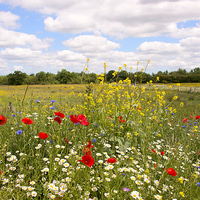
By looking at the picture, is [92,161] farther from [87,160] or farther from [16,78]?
[16,78]

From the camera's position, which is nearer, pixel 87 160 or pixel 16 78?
pixel 87 160

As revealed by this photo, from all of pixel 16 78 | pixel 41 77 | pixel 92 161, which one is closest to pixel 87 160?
pixel 92 161

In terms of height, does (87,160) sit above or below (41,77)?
below

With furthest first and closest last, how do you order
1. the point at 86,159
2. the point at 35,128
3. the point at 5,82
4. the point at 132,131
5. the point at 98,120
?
the point at 5,82 < the point at 98,120 < the point at 132,131 < the point at 35,128 < the point at 86,159

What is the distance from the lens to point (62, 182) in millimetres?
1864

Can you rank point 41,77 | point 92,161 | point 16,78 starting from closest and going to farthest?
point 92,161 < point 16,78 < point 41,77

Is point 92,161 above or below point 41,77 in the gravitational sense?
below

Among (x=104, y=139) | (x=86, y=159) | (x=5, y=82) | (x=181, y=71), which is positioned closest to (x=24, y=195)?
(x=86, y=159)

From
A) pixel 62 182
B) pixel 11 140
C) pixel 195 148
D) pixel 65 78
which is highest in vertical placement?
pixel 65 78

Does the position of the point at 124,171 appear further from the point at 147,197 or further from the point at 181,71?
the point at 181,71

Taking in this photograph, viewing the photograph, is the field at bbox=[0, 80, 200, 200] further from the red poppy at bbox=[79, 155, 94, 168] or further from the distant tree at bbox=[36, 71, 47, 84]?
the distant tree at bbox=[36, 71, 47, 84]

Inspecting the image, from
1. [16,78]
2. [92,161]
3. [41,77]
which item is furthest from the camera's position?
[41,77]

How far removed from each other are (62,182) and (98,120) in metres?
1.95

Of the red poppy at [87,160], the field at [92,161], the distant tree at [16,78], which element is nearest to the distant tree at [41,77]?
the distant tree at [16,78]
